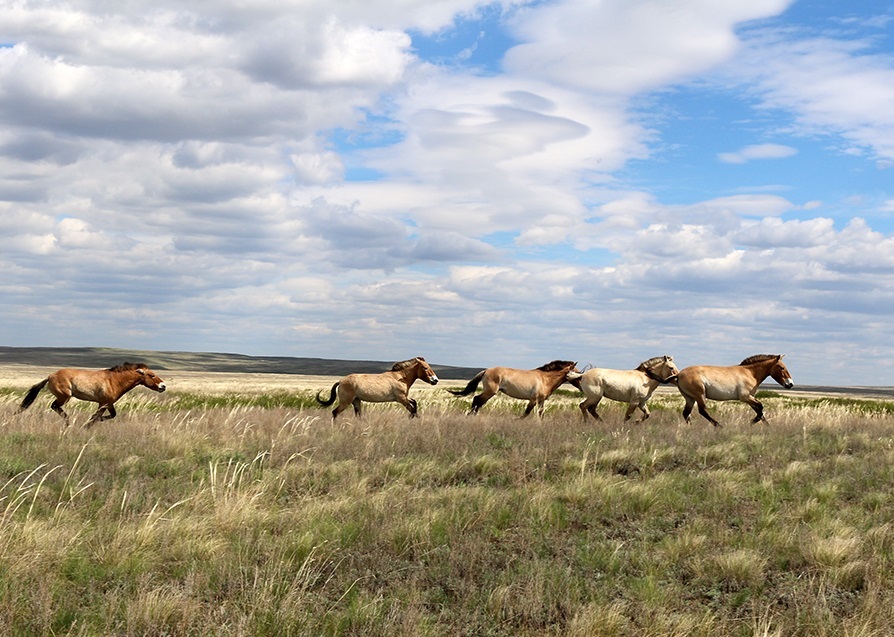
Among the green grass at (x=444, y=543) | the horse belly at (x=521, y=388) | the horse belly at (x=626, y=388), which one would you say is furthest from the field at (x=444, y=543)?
the horse belly at (x=521, y=388)

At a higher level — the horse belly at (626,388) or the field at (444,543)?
the horse belly at (626,388)

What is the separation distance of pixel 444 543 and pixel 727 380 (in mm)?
14246

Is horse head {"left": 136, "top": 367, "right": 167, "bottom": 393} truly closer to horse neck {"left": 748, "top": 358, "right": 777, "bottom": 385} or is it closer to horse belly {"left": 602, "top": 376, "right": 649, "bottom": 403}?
horse belly {"left": 602, "top": 376, "right": 649, "bottom": 403}

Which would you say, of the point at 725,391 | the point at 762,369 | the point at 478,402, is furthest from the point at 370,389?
the point at 762,369

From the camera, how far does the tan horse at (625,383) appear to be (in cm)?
1956

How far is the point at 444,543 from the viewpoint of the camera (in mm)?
7027

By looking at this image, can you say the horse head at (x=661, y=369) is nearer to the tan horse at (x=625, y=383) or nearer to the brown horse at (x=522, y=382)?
the tan horse at (x=625, y=383)

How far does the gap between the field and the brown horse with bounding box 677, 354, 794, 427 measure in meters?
7.00

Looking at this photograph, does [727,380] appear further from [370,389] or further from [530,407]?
[370,389]

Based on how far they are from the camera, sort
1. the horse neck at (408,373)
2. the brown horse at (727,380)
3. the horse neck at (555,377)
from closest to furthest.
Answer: the brown horse at (727,380), the horse neck at (408,373), the horse neck at (555,377)

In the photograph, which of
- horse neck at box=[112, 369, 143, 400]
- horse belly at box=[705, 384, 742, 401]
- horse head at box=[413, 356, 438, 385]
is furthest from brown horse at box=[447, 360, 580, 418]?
horse neck at box=[112, 369, 143, 400]

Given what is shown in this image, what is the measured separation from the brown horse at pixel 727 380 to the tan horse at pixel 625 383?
2.00 ft

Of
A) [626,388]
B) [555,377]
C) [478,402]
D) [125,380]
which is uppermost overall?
[555,377]

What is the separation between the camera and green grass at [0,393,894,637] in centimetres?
520
